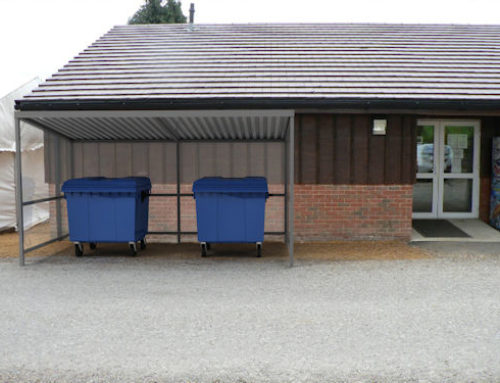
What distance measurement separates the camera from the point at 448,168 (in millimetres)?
10086

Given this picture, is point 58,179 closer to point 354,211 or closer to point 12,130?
point 12,130

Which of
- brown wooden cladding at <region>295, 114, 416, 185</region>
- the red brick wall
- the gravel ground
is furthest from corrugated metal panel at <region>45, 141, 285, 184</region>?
the gravel ground

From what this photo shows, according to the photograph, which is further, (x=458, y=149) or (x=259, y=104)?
(x=458, y=149)

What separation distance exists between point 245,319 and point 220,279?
5.37 ft

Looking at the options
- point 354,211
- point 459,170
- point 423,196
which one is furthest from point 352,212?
point 459,170

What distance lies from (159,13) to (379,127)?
2495 cm

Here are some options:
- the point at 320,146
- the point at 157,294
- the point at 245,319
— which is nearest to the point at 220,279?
the point at 157,294

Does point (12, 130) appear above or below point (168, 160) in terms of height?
above

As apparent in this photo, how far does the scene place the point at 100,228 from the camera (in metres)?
7.52

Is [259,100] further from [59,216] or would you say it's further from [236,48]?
[59,216]

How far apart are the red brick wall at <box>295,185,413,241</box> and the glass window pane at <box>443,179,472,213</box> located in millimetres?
1769

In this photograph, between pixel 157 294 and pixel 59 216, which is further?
pixel 59 216

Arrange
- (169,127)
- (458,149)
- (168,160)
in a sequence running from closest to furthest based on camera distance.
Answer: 1. (169,127)
2. (168,160)
3. (458,149)

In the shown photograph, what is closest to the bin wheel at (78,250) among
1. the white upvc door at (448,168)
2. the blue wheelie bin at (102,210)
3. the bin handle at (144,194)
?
the blue wheelie bin at (102,210)
